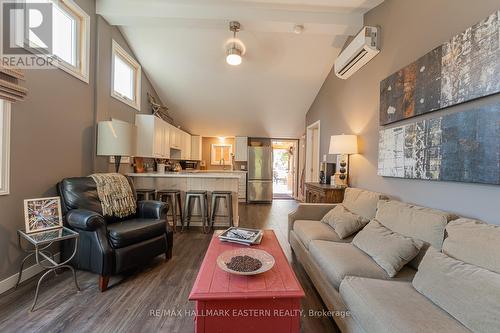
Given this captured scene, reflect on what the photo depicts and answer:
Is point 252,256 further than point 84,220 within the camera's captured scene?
No

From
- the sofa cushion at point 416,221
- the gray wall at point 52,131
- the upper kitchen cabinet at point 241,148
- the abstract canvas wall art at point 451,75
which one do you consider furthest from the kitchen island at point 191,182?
the upper kitchen cabinet at point 241,148

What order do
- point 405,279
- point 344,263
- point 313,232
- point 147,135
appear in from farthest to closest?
point 147,135 < point 313,232 < point 344,263 < point 405,279

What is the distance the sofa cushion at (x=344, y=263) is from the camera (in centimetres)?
156

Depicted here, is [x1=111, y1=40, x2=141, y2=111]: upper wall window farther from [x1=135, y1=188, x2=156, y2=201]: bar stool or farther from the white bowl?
the white bowl

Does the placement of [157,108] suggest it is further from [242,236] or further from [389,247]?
[389,247]

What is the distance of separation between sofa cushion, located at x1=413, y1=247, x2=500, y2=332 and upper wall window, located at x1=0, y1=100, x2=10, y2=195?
10.3 feet

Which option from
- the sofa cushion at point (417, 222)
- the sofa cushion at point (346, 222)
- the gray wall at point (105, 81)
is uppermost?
the gray wall at point (105, 81)

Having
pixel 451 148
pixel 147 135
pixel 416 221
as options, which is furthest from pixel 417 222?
pixel 147 135

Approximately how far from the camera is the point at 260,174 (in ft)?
22.6

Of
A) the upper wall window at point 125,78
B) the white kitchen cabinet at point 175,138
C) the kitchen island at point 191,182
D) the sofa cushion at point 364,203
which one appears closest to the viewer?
the sofa cushion at point 364,203

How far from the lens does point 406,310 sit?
1123 millimetres

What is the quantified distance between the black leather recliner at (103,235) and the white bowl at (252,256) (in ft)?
3.59

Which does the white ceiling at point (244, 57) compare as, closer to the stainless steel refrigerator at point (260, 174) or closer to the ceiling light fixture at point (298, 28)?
the ceiling light fixture at point (298, 28)

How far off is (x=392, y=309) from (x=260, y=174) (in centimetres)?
578
